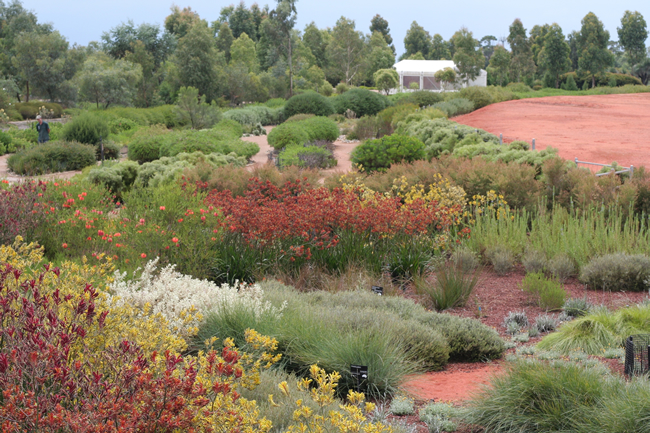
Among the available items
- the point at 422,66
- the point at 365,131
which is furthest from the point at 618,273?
the point at 422,66

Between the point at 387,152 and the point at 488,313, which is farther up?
the point at 387,152

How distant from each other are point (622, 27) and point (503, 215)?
62.8m

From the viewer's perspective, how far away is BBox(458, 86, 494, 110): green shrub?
35.0 metres

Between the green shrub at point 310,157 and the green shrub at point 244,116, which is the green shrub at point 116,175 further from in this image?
the green shrub at point 244,116

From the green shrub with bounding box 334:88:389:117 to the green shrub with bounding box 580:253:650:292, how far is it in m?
27.7

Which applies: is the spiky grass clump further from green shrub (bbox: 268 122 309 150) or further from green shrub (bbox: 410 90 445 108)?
green shrub (bbox: 410 90 445 108)

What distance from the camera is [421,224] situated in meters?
7.23

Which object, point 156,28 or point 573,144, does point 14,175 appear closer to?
point 573,144

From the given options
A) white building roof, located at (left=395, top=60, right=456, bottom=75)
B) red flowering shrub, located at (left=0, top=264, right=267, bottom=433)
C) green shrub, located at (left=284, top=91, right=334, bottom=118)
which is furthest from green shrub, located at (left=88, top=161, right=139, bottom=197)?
white building roof, located at (left=395, top=60, right=456, bottom=75)

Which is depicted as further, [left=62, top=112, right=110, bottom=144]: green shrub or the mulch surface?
[left=62, top=112, right=110, bottom=144]: green shrub

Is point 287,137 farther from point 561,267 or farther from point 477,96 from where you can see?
point 477,96

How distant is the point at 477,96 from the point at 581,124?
28.9 feet

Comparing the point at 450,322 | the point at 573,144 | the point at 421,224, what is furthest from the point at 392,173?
the point at 573,144

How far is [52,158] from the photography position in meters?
17.4
